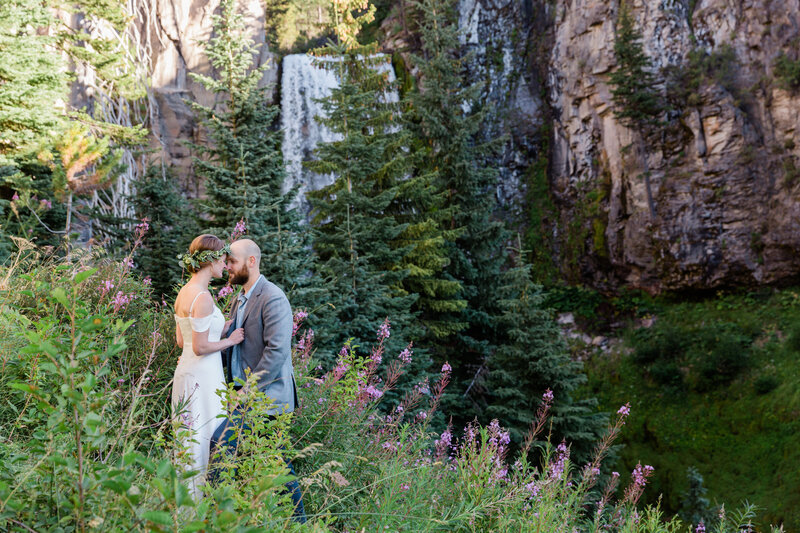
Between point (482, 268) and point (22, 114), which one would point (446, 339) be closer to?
point (482, 268)

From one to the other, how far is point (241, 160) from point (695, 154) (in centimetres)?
1386

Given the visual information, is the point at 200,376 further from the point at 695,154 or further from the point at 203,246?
the point at 695,154

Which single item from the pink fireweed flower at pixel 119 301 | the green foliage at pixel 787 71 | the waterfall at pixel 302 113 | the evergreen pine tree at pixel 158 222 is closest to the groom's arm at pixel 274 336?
the pink fireweed flower at pixel 119 301

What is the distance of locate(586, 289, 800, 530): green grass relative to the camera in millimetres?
10242

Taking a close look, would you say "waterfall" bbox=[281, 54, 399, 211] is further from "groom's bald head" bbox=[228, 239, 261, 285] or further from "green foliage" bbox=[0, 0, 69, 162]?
"groom's bald head" bbox=[228, 239, 261, 285]

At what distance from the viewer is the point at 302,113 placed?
17859mm

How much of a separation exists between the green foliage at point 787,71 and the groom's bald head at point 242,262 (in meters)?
16.5

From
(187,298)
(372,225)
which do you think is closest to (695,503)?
(372,225)

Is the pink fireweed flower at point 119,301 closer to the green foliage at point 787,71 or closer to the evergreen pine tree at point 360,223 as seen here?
the evergreen pine tree at point 360,223

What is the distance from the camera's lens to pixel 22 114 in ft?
24.6

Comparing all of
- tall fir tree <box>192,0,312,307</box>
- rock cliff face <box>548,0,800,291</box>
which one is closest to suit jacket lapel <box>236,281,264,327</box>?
tall fir tree <box>192,0,312,307</box>

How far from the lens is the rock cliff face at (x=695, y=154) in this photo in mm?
13898

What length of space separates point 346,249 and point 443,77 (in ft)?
22.1

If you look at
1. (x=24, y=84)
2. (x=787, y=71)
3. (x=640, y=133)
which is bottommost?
(x=24, y=84)
